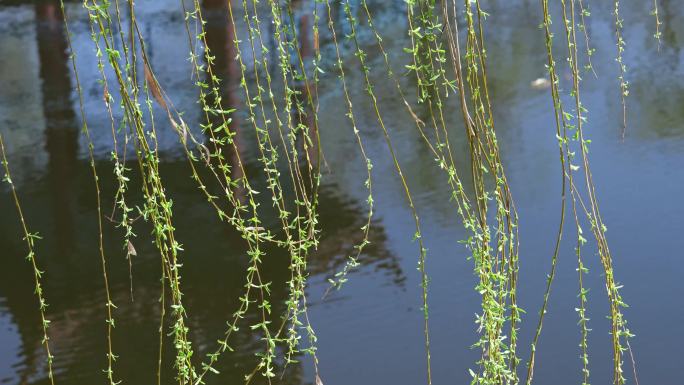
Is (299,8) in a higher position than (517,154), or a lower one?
higher

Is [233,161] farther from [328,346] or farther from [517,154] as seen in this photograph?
[328,346]

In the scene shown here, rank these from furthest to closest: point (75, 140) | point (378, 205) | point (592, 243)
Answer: point (75, 140), point (378, 205), point (592, 243)

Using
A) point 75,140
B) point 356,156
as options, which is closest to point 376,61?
point 356,156

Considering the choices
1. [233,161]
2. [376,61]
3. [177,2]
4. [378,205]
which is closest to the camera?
[378,205]

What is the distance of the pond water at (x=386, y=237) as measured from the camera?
2.77 m

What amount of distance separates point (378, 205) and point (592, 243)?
0.83m

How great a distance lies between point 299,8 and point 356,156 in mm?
1934

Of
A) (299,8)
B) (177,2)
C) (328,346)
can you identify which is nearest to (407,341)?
(328,346)

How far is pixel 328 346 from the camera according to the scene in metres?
2.83

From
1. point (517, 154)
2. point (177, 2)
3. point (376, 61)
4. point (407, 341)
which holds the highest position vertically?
point (177, 2)

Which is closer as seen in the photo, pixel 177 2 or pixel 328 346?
pixel 328 346

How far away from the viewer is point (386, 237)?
339cm

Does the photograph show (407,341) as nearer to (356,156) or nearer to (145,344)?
(145,344)

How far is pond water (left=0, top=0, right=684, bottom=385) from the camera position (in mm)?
2773
